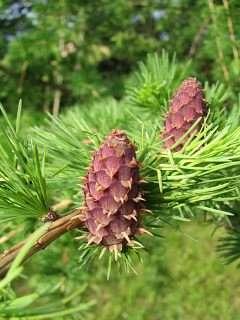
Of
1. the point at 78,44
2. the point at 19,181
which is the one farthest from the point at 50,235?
the point at 78,44

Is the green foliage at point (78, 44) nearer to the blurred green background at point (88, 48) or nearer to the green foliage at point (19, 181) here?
the blurred green background at point (88, 48)

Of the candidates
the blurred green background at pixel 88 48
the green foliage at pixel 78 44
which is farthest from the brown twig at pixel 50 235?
the green foliage at pixel 78 44

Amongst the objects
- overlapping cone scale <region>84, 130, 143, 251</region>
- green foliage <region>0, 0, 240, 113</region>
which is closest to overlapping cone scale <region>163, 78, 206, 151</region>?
overlapping cone scale <region>84, 130, 143, 251</region>

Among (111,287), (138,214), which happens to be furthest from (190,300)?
(138,214)

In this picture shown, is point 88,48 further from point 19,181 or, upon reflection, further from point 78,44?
point 19,181

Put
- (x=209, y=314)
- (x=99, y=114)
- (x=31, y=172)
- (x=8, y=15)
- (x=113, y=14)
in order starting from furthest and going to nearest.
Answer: (x=209, y=314) → (x=113, y=14) → (x=8, y=15) → (x=99, y=114) → (x=31, y=172)

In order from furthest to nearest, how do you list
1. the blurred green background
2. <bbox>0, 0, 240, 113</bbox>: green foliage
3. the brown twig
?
<bbox>0, 0, 240, 113</bbox>: green foliage
the blurred green background
the brown twig

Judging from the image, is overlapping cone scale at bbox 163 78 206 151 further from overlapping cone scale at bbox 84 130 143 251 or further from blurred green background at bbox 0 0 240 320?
blurred green background at bbox 0 0 240 320

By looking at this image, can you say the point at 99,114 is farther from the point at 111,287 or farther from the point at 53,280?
the point at 111,287
